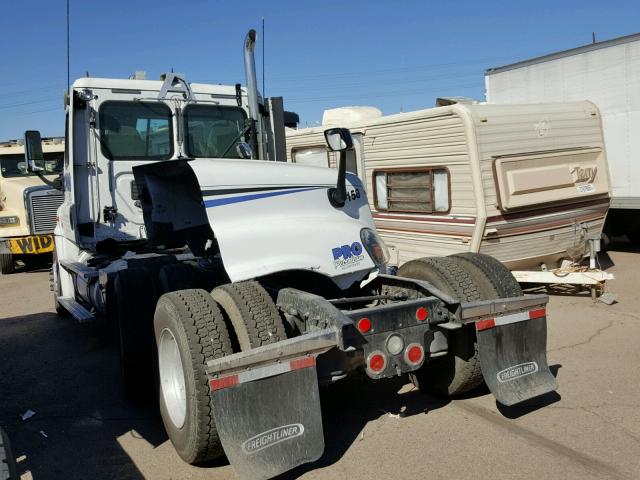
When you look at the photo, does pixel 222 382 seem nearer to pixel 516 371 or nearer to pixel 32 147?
pixel 516 371

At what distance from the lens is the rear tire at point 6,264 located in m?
13.2

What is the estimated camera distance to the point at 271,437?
11.6 feet

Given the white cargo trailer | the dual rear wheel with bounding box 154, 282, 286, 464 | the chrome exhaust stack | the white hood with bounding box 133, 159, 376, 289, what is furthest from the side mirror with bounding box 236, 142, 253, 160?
the white cargo trailer

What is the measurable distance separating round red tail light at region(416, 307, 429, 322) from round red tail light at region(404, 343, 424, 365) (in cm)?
17

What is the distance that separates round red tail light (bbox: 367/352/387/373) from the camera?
390cm

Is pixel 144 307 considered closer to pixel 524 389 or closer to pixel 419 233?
pixel 524 389

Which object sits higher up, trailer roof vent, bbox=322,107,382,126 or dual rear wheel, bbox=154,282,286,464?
trailer roof vent, bbox=322,107,382,126

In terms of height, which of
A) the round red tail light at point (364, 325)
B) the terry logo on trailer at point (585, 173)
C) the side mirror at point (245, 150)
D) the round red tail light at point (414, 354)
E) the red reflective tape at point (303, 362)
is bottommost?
the round red tail light at point (414, 354)

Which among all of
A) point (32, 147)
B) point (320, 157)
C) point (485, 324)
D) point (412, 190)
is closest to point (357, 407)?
point (485, 324)

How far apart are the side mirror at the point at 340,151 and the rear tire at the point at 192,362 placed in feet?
4.45

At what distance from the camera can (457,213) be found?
8.14 m

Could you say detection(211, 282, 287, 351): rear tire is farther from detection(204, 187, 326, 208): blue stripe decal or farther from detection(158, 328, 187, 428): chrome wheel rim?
detection(204, 187, 326, 208): blue stripe decal

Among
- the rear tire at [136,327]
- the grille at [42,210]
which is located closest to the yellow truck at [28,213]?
the grille at [42,210]

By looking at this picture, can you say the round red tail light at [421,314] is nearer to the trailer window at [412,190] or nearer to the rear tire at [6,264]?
the trailer window at [412,190]
